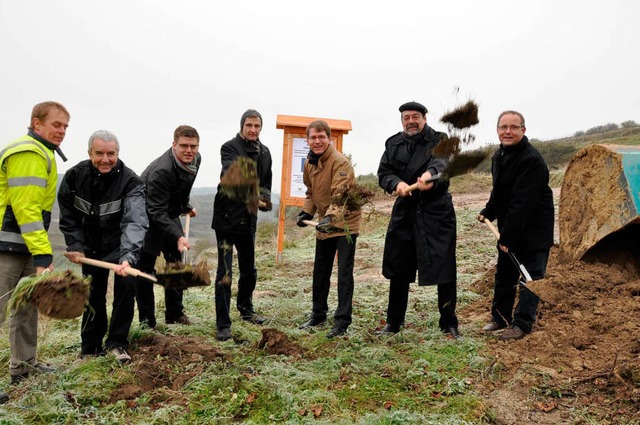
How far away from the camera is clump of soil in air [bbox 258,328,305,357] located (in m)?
4.93

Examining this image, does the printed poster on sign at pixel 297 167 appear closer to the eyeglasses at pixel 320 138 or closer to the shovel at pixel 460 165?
the eyeglasses at pixel 320 138

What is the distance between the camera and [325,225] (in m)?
5.58

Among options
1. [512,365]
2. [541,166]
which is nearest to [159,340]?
[512,365]

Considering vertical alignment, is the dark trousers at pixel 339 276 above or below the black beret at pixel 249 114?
below

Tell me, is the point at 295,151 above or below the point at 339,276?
above

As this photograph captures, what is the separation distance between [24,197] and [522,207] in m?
4.18

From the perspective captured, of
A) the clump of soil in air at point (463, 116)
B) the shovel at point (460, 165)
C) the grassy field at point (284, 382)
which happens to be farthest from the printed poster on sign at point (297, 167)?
the shovel at point (460, 165)

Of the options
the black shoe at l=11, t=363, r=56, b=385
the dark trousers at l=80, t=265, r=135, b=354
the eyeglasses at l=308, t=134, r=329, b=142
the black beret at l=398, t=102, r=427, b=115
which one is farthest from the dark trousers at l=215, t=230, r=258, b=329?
the black beret at l=398, t=102, r=427, b=115

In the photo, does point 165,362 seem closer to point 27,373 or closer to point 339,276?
point 27,373

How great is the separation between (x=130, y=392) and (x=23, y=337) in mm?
1062

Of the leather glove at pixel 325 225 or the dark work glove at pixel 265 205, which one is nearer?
the leather glove at pixel 325 225

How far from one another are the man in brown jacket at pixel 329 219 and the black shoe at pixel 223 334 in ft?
2.62

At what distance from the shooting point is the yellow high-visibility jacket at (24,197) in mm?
4133

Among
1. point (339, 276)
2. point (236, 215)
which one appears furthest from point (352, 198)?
point (236, 215)
